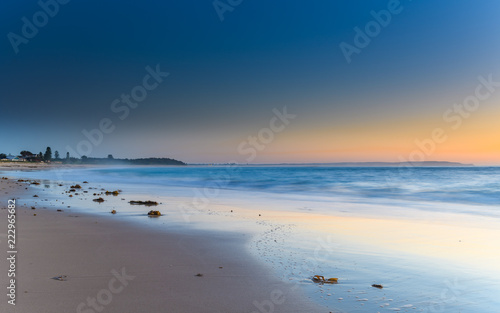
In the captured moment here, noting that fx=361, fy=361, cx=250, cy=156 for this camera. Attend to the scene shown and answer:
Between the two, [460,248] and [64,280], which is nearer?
[64,280]

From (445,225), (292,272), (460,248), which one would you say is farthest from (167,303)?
(445,225)

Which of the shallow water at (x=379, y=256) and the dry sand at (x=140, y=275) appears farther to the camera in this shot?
the shallow water at (x=379, y=256)

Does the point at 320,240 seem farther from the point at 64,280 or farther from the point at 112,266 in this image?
the point at 64,280

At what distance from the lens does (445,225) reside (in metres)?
9.65

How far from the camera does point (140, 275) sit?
4555 mm

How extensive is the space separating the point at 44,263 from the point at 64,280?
89 centimetres

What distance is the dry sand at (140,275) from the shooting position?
3.68 metres

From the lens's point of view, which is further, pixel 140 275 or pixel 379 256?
pixel 379 256

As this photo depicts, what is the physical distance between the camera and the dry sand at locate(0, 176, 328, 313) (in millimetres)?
3684

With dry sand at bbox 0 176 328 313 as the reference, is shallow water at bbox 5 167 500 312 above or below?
below

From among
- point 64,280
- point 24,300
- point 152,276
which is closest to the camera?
point 24,300

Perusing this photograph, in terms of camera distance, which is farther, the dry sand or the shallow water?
the shallow water

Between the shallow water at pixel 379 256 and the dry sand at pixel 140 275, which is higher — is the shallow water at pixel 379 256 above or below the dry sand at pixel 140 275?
below

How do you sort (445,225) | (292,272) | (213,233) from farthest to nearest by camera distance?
(445,225) < (213,233) < (292,272)
